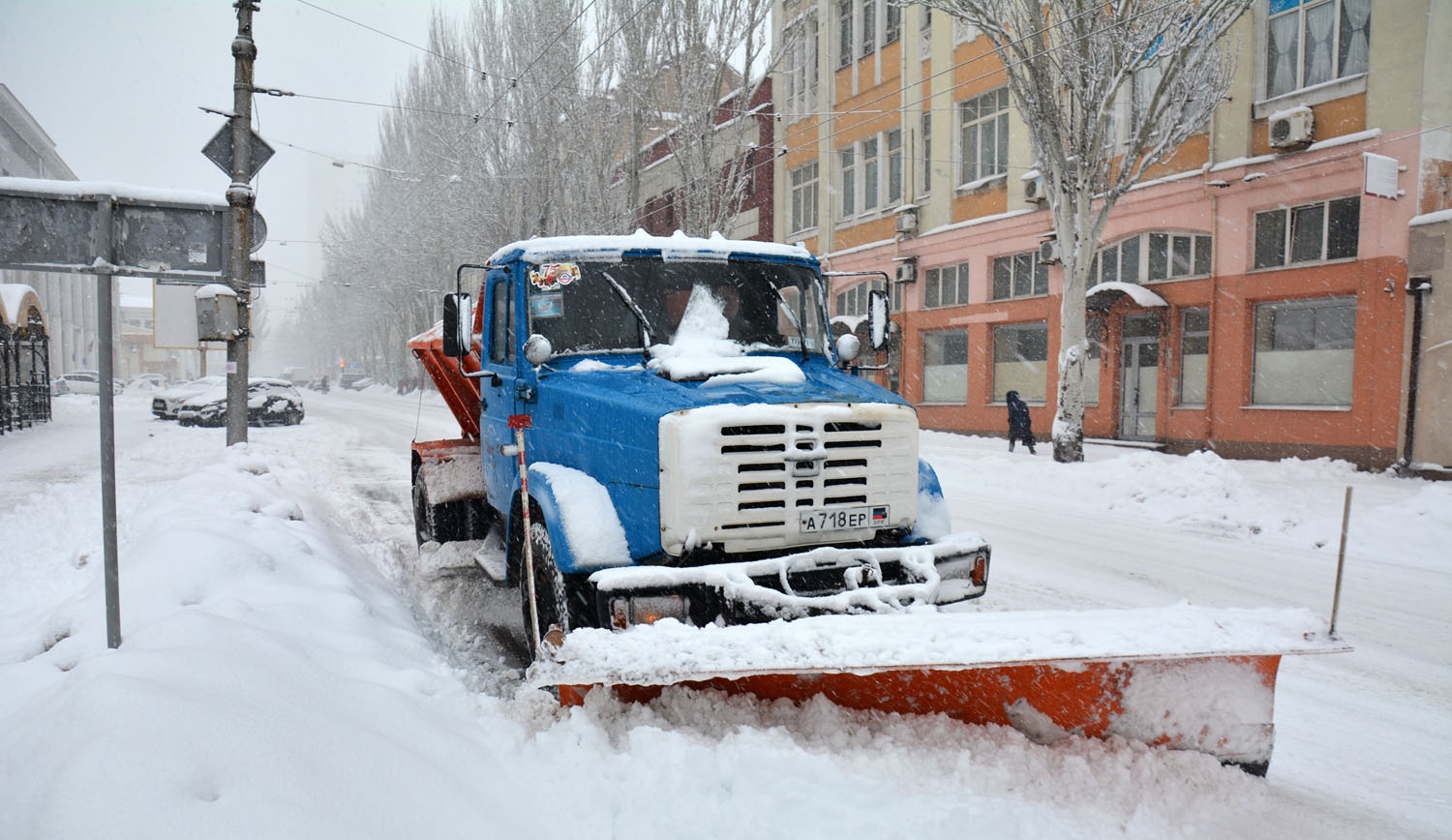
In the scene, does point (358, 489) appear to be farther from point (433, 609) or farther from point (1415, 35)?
point (1415, 35)

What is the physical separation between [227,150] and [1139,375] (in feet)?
55.8

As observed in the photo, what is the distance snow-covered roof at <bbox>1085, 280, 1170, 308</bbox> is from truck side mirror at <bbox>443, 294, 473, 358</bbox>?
15497 millimetres

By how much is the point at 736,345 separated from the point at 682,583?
Answer: 1.84 metres

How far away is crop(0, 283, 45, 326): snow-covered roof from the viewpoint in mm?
22798

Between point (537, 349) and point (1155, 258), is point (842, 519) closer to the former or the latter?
point (537, 349)

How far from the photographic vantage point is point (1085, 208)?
14.1 m

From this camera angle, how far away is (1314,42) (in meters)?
15.3

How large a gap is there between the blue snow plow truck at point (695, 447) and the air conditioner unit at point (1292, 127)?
1318cm

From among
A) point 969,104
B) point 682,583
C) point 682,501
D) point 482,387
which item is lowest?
point 682,583

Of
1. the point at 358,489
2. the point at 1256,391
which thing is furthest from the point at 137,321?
the point at 1256,391

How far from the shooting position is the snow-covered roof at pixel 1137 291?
17.5 m

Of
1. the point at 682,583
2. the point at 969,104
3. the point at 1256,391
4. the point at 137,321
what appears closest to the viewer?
the point at 682,583

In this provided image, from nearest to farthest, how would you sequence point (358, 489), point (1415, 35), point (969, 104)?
point (358, 489) < point (1415, 35) < point (969, 104)

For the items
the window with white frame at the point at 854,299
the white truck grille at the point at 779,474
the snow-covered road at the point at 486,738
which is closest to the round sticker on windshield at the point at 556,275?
the white truck grille at the point at 779,474
